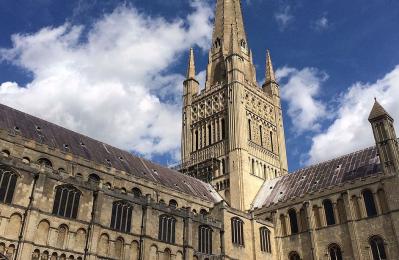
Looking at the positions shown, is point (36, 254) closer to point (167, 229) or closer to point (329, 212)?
point (167, 229)

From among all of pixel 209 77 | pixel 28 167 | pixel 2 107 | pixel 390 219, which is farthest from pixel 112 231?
pixel 209 77

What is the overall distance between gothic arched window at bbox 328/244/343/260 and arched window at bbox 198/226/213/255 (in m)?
12.2

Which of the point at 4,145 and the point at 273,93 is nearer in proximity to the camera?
the point at 4,145

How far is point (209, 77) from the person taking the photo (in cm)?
6688

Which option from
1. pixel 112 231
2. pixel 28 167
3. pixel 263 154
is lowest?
pixel 112 231

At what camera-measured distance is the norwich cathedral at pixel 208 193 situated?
29469 mm

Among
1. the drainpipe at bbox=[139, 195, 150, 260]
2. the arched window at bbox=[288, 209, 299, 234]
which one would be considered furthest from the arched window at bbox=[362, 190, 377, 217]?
the drainpipe at bbox=[139, 195, 150, 260]

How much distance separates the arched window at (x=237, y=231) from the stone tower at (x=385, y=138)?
15.2m

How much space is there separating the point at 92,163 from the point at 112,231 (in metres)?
8.52

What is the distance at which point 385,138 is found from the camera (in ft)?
132

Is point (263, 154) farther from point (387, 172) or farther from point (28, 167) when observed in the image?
point (28, 167)

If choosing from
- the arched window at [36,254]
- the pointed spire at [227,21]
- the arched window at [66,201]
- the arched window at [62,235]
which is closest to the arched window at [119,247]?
the arched window at [66,201]

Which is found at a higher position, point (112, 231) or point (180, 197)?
point (180, 197)

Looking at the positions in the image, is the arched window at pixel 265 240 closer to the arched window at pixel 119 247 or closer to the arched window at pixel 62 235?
the arched window at pixel 119 247
